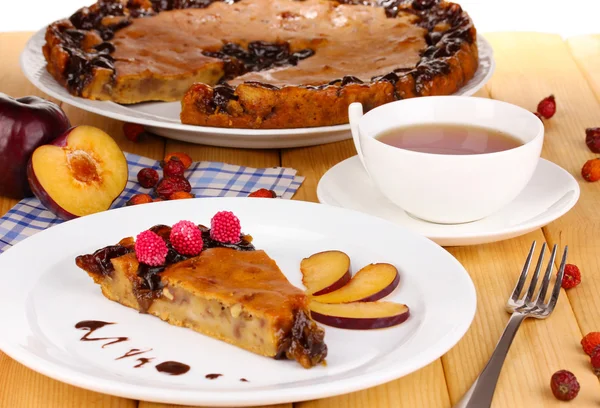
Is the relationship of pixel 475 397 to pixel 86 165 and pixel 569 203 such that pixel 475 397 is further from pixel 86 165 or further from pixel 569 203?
pixel 86 165

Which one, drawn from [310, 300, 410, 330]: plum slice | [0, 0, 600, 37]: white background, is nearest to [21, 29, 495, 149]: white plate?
[310, 300, 410, 330]: plum slice

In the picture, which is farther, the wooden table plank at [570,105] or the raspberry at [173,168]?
the raspberry at [173,168]

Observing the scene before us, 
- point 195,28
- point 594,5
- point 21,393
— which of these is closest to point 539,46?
point 195,28

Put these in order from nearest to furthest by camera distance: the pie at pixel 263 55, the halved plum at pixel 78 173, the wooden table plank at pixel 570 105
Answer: the wooden table plank at pixel 570 105 < the halved plum at pixel 78 173 < the pie at pixel 263 55

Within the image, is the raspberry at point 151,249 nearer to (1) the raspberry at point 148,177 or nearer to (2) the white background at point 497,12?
(1) the raspberry at point 148,177

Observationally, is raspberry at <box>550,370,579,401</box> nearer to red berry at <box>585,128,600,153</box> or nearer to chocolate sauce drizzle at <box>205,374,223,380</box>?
chocolate sauce drizzle at <box>205,374,223,380</box>

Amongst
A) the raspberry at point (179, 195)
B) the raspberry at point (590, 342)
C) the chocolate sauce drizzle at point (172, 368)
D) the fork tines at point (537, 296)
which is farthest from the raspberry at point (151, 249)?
the raspberry at point (590, 342)
